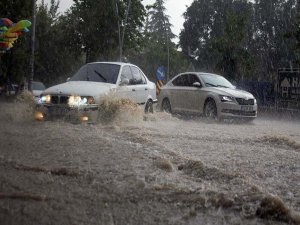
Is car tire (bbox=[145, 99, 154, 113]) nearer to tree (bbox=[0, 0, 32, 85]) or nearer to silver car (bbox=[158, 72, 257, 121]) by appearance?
silver car (bbox=[158, 72, 257, 121])

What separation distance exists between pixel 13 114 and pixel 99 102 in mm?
2418

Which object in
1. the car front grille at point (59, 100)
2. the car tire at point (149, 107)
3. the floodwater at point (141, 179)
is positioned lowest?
the floodwater at point (141, 179)

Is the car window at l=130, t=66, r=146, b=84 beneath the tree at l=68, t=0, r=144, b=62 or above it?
beneath

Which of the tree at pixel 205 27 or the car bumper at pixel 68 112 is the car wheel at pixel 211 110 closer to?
the car bumper at pixel 68 112

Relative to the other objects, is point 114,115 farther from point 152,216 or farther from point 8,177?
point 152,216

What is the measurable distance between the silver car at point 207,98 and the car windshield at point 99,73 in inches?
142

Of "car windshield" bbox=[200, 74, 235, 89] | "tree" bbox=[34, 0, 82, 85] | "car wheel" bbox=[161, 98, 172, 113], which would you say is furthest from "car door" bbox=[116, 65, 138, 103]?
A: "tree" bbox=[34, 0, 82, 85]

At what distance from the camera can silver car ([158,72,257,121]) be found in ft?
46.6

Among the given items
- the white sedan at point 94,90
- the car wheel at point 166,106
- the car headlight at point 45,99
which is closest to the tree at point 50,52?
the car wheel at point 166,106

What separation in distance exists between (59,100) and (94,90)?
2.56ft

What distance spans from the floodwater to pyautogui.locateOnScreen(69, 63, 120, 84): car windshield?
299 cm

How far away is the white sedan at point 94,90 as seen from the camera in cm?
1015

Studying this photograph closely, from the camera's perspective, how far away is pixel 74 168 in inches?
215

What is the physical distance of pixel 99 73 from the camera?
1190 centimetres
